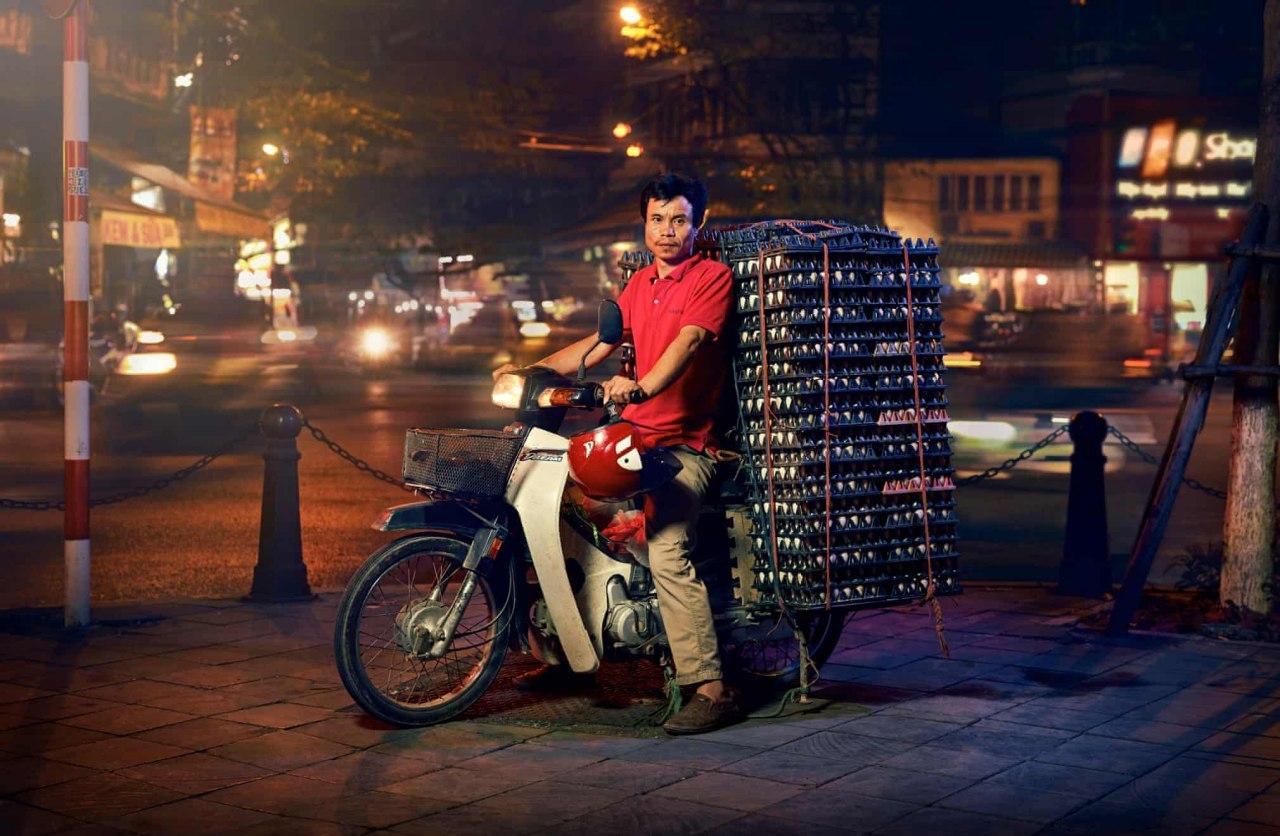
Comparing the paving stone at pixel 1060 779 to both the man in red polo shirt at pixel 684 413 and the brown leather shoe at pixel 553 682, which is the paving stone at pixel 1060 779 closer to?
the man in red polo shirt at pixel 684 413

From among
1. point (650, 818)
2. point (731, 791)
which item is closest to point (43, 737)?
point (650, 818)

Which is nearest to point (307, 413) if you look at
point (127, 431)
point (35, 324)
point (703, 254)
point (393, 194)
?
point (127, 431)

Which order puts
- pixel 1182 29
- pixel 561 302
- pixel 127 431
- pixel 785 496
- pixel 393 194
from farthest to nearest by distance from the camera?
pixel 1182 29 → pixel 561 302 → pixel 393 194 → pixel 127 431 → pixel 785 496

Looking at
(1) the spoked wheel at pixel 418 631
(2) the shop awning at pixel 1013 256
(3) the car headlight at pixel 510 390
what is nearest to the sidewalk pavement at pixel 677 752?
(1) the spoked wheel at pixel 418 631

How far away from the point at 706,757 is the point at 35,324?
21386 mm

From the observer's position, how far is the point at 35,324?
23797mm

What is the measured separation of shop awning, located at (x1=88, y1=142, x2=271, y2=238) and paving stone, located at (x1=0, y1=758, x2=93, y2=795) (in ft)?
68.7

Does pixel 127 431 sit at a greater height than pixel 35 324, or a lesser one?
lesser

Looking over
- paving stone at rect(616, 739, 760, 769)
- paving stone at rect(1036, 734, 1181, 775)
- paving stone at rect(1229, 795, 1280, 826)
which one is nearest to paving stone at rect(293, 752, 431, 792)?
paving stone at rect(616, 739, 760, 769)

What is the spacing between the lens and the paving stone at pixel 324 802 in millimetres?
4336

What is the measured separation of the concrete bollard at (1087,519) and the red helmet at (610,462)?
13.0 feet

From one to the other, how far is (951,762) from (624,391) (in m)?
1.65

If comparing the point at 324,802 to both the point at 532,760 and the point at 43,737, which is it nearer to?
the point at 532,760

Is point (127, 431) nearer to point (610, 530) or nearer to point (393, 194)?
point (393, 194)
